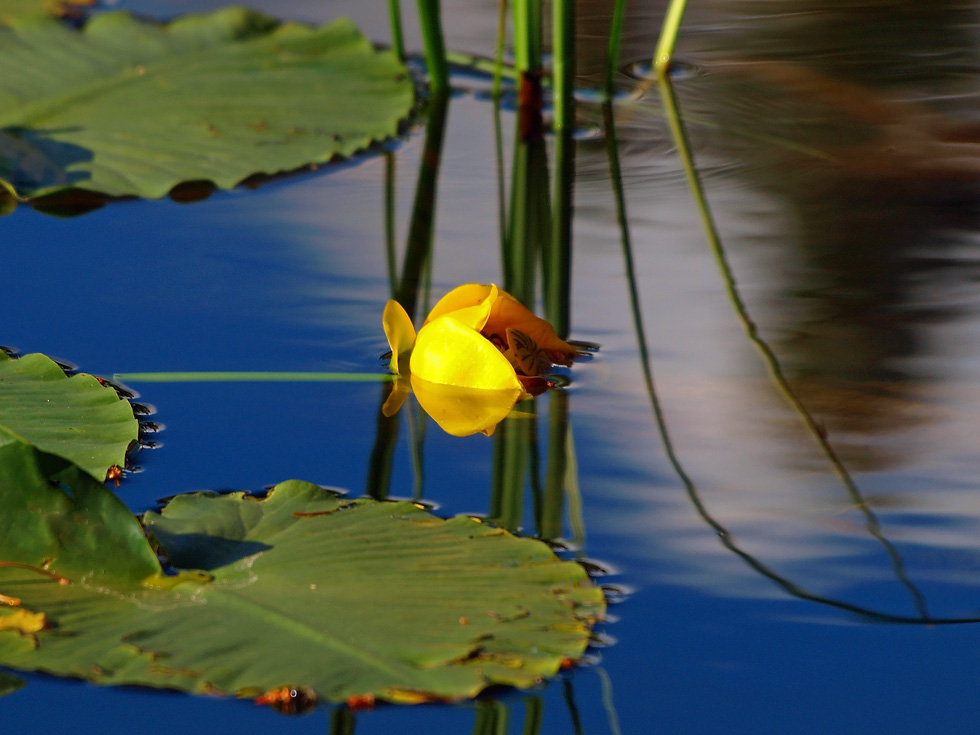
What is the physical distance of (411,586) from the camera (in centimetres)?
82

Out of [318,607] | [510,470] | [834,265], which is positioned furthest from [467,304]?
[834,265]

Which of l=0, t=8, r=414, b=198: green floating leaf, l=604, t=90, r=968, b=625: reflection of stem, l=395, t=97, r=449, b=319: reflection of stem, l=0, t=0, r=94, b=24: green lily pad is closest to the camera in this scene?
l=604, t=90, r=968, b=625: reflection of stem

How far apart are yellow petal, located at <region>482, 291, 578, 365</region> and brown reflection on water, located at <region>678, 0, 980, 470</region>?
0.24 metres

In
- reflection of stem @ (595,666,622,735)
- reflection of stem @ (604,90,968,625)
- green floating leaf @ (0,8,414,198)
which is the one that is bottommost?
reflection of stem @ (595,666,622,735)

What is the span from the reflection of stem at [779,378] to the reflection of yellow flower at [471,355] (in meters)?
0.23

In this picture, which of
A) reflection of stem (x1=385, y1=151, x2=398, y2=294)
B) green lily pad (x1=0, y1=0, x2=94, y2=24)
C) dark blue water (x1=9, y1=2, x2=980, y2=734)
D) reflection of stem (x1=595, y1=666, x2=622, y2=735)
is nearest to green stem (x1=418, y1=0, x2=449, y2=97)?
dark blue water (x1=9, y1=2, x2=980, y2=734)

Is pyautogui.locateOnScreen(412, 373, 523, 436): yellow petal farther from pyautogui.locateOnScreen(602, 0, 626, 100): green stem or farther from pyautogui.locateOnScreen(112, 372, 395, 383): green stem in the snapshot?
pyautogui.locateOnScreen(602, 0, 626, 100): green stem

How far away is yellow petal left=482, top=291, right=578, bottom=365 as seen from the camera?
113 centimetres

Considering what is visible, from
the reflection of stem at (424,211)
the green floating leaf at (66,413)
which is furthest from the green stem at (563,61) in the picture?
the green floating leaf at (66,413)

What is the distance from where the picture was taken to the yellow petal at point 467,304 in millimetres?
1103

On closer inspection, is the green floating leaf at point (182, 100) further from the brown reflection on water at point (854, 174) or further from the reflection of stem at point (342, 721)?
the reflection of stem at point (342, 721)

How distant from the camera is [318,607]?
0.79 m

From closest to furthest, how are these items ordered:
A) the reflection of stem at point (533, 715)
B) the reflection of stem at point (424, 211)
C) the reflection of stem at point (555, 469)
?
the reflection of stem at point (533, 715)
the reflection of stem at point (555, 469)
the reflection of stem at point (424, 211)

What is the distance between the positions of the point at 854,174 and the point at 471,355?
0.91 metres
